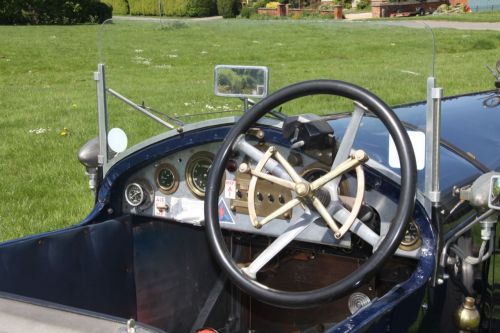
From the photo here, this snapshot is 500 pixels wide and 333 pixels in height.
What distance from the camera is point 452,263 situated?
8.79ft

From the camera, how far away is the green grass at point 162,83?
3357 mm

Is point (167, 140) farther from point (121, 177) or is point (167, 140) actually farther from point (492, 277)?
point (492, 277)

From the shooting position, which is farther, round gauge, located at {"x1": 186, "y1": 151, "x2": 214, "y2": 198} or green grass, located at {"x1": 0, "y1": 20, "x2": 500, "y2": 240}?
green grass, located at {"x1": 0, "y1": 20, "x2": 500, "y2": 240}

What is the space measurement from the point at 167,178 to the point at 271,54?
1.10 meters

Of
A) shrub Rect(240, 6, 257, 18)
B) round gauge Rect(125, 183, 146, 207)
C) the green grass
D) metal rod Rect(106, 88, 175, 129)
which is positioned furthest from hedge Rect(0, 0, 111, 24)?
round gauge Rect(125, 183, 146, 207)

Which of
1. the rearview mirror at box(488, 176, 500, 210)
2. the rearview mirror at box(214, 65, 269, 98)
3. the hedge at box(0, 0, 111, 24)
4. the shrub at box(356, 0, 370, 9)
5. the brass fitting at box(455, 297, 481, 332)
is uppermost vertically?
the shrub at box(356, 0, 370, 9)

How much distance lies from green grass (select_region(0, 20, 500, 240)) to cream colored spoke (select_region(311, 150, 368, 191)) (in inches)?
26.9

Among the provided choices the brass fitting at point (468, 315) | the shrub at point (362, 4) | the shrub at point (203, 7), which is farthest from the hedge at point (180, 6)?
the brass fitting at point (468, 315)

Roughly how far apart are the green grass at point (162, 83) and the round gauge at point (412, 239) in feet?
2.23

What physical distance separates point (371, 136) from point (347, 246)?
634 mm

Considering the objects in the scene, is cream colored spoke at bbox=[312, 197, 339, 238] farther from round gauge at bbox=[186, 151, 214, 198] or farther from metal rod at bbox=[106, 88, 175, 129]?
metal rod at bbox=[106, 88, 175, 129]

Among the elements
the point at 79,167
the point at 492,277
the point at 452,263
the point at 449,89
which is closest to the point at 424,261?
the point at 452,263

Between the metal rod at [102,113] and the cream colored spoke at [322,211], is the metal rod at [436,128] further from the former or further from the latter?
the metal rod at [102,113]

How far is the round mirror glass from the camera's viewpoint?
336 cm
